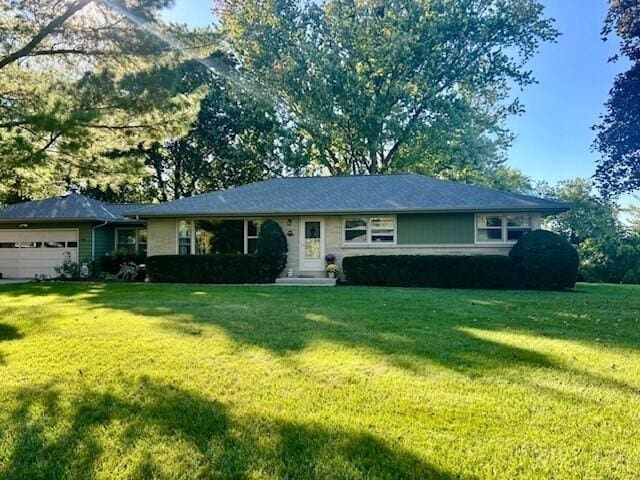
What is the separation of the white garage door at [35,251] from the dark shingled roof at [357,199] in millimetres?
4697

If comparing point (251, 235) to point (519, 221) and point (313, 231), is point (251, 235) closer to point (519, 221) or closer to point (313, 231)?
point (313, 231)

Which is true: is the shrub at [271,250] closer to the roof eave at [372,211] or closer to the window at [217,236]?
the roof eave at [372,211]

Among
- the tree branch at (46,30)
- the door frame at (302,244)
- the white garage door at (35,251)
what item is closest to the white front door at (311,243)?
the door frame at (302,244)

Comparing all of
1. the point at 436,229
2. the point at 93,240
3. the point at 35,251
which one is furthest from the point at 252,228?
the point at 35,251

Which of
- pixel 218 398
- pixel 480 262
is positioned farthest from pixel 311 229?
pixel 218 398

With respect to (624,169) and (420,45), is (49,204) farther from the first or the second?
(624,169)

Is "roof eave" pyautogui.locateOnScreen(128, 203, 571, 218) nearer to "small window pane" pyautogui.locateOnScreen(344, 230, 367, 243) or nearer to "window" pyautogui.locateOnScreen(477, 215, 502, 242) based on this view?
"window" pyautogui.locateOnScreen(477, 215, 502, 242)

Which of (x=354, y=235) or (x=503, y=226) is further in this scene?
(x=354, y=235)

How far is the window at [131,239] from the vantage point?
65.8ft

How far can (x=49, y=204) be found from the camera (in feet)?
66.8

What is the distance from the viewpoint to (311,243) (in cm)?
1587

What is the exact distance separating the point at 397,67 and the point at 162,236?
15.0 metres

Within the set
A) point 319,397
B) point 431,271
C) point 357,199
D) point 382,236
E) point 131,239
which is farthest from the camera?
point 131,239

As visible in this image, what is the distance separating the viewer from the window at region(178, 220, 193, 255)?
16.7 m
